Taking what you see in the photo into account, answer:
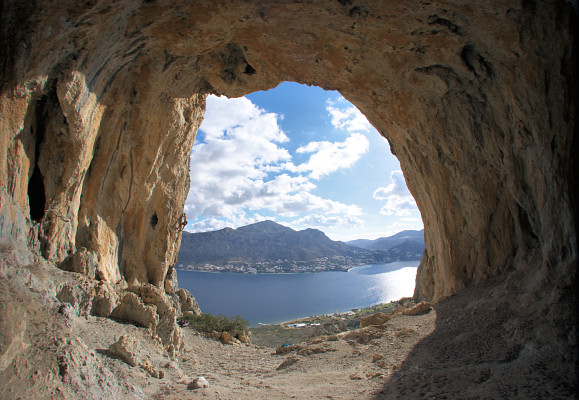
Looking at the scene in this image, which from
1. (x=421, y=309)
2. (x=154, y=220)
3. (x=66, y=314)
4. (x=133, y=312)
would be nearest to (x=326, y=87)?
(x=421, y=309)

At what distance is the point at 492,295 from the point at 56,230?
1132cm

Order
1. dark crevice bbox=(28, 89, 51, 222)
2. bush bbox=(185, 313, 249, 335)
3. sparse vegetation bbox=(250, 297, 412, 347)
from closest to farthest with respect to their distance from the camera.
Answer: dark crevice bbox=(28, 89, 51, 222)
bush bbox=(185, 313, 249, 335)
sparse vegetation bbox=(250, 297, 412, 347)

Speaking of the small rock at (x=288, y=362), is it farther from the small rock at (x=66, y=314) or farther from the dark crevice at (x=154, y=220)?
the dark crevice at (x=154, y=220)

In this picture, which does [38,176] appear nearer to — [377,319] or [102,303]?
[102,303]

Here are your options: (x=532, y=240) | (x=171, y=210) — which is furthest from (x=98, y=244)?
(x=532, y=240)

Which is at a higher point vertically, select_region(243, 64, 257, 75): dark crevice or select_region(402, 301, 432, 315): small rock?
select_region(243, 64, 257, 75): dark crevice

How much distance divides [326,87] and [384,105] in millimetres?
2074

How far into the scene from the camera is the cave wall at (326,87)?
530cm

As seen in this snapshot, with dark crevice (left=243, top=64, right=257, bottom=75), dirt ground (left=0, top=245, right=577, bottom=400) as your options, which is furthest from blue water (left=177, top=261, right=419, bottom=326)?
dark crevice (left=243, top=64, right=257, bottom=75)

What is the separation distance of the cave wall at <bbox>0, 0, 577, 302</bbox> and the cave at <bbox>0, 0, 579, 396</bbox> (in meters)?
0.04

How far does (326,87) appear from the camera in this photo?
397 inches

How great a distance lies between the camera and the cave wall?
209 inches

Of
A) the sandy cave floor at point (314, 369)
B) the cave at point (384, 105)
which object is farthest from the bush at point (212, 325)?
the cave at point (384, 105)

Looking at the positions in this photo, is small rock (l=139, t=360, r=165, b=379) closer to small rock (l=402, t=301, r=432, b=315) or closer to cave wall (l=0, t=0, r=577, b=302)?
cave wall (l=0, t=0, r=577, b=302)
